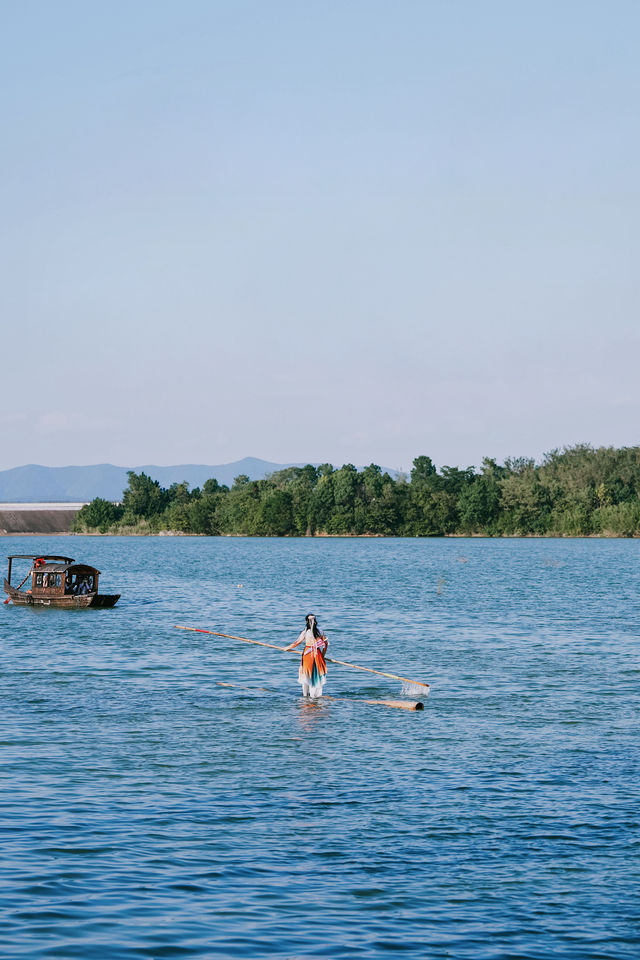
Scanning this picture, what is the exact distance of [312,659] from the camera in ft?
116

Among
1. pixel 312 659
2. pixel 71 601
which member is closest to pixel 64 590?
pixel 71 601

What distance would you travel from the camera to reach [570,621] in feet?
228

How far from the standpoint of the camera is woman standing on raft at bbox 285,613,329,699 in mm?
34906

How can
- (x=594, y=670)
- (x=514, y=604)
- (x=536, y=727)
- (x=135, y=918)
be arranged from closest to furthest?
(x=135, y=918)
(x=536, y=727)
(x=594, y=670)
(x=514, y=604)

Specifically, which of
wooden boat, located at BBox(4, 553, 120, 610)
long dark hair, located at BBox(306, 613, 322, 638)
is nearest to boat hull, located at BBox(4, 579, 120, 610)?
wooden boat, located at BBox(4, 553, 120, 610)

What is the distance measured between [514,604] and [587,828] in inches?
2529

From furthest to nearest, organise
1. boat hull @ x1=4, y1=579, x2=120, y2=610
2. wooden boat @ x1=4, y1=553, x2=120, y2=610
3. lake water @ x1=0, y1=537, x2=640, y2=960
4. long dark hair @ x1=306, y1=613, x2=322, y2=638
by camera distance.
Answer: wooden boat @ x1=4, y1=553, x2=120, y2=610 < boat hull @ x1=4, y1=579, x2=120, y2=610 < long dark hair @ x1=306, y1=613, x2=322, y2=638 < lake water @ x1=0, y1=537, x2=640, y2=960

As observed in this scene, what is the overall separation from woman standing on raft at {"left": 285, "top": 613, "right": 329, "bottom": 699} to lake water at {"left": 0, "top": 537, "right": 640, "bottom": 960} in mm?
656

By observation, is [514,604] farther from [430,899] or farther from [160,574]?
[430,899]

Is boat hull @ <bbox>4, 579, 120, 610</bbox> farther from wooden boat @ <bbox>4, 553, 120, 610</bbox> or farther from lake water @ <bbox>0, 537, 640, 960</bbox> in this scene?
lake water @ <bbox>0, 537, 640, 960</bbox>

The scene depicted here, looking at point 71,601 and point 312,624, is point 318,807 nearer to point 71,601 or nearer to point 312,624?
point 312,624

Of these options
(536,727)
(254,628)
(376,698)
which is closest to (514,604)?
(254,628)

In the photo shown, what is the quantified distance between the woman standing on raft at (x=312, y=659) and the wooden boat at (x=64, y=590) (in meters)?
40.2

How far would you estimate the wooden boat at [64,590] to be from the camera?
74875 millimetres
